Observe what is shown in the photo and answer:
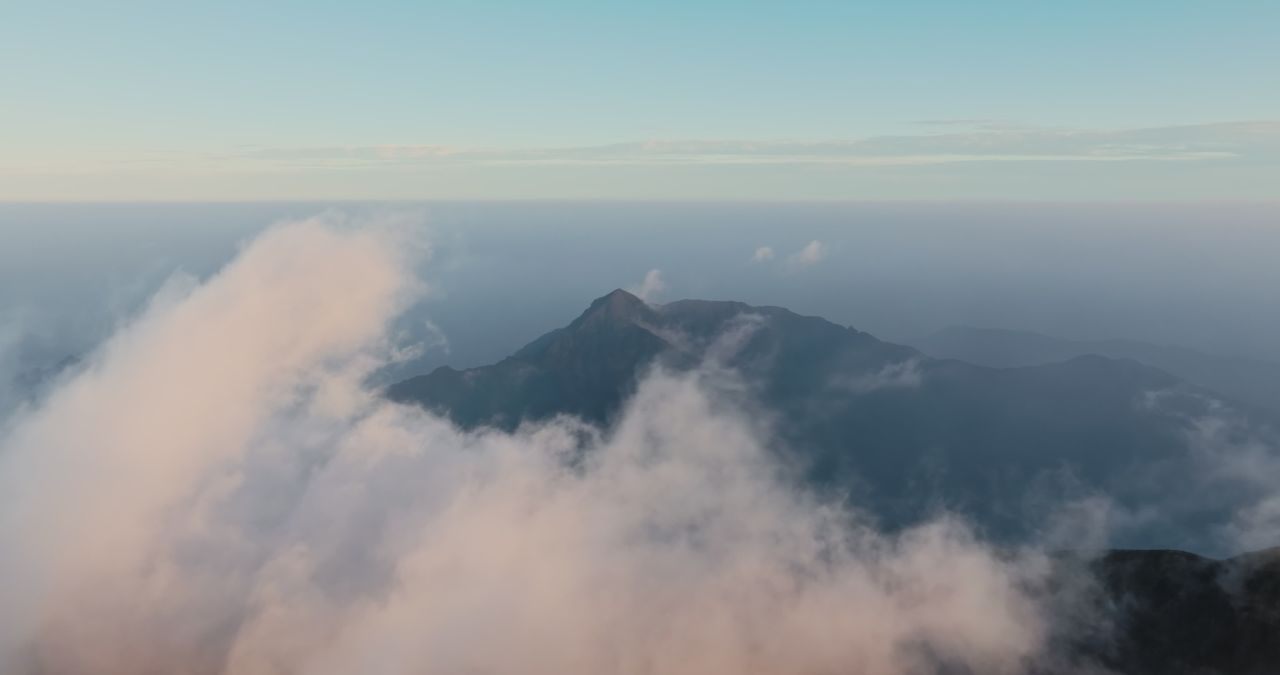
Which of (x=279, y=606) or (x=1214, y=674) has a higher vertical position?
(x=1214, y=674)

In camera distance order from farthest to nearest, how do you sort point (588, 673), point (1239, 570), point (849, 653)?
point (588, 673)
point (849, 653)
point (1239, 570)

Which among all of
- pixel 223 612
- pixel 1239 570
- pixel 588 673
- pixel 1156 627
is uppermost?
pixel 1239 570

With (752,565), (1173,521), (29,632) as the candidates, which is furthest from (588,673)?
(1173,521)

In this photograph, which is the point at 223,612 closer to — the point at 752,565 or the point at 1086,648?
the point at 752,565

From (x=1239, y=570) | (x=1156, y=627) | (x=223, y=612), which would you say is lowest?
(x=223, y=612)

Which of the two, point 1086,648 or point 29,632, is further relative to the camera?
point 29,632

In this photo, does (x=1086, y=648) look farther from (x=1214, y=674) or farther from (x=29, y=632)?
(x=29, y=632)

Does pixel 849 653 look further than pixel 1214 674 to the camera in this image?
Yes

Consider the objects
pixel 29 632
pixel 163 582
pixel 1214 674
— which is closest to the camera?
pixel 1214 674

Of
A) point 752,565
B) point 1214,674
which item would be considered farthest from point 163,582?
point 1214,674
